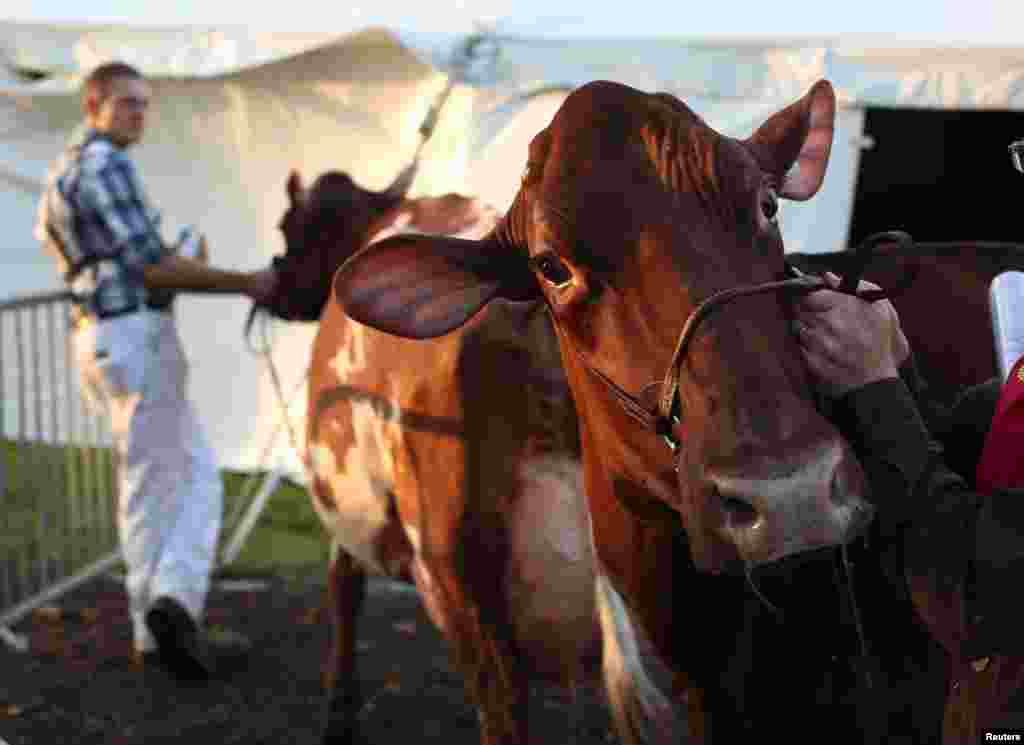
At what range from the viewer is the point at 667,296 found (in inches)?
73.6

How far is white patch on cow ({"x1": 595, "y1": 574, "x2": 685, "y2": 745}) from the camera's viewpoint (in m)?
2.32

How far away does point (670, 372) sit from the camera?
1.82 m

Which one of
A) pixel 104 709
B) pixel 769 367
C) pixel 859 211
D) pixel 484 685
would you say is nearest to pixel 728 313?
pixel 769 367

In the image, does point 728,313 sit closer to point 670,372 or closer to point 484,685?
point 670,372

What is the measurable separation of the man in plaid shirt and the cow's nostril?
3.11 m

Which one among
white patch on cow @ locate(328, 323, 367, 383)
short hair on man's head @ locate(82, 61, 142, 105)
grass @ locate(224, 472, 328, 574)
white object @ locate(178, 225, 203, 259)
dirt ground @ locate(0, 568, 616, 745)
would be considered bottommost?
grass @ locate(224, 472, 328, 574)

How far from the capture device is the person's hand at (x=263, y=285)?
14.0 feet

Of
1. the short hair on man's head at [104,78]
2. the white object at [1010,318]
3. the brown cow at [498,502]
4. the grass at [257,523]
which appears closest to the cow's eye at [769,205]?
the white object at [1010,318]

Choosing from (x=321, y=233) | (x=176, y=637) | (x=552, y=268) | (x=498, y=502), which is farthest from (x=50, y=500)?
(x=552, y=268)

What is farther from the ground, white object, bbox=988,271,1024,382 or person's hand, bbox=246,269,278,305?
white object, bbox=988,271,1024,382

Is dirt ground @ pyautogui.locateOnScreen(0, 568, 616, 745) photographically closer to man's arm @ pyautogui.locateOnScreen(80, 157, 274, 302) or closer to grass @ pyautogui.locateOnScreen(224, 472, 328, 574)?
grass @ pyautogui.locateOnScreen(224, 472, 328, 574)

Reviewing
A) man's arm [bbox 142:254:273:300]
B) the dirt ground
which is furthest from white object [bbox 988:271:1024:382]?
man's arm [bbox 142:254:273:300]

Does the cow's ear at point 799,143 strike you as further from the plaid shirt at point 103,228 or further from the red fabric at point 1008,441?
the plaid shirt at point 103,228

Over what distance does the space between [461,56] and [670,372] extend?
495 centimetres
